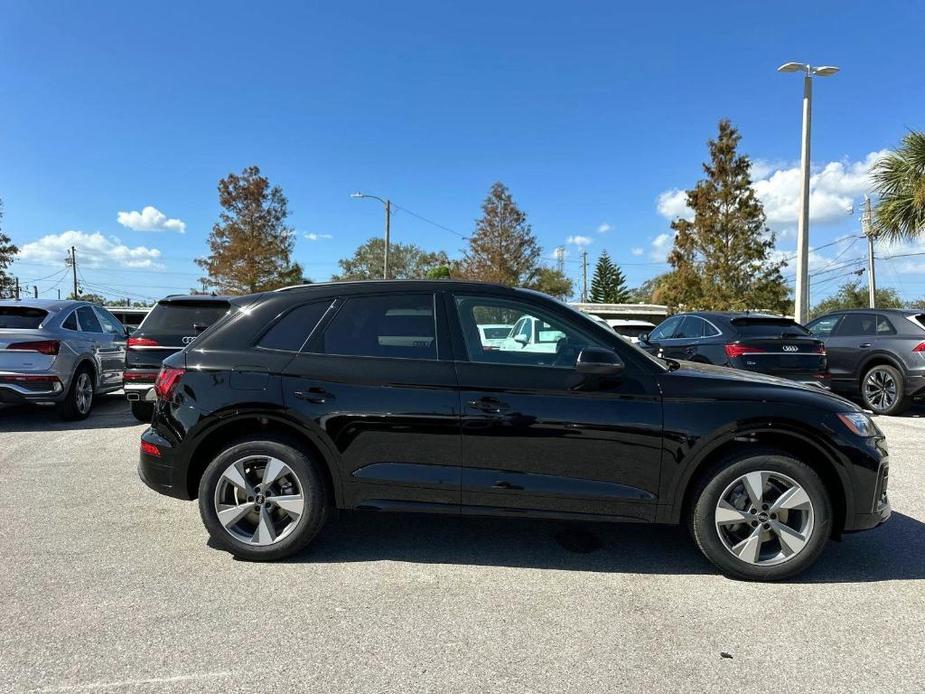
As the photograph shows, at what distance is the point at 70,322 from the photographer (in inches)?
311

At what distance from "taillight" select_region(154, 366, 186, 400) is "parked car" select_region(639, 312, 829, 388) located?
5888 millimetres

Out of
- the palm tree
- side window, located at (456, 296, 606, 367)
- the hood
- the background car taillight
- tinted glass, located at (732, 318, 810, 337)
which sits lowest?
the hood

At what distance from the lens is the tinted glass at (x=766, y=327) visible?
Result: 770 cm

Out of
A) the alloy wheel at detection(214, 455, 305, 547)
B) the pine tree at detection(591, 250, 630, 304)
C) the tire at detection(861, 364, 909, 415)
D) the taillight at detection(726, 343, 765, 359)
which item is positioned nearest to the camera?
the alloy wheel at detection(214, 455, 305, 547)

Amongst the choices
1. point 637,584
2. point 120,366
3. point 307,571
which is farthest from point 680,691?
point 120,366

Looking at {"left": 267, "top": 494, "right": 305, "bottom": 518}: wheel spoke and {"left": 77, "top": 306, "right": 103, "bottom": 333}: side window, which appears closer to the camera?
{"left": 267, "top": 494, "right": 305, "bottom": 518}: wheel spoke

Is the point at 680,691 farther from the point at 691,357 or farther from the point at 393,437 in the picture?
the point at 691,357

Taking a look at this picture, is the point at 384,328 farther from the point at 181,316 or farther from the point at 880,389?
the point at 880,389

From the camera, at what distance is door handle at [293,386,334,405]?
337 centimetres

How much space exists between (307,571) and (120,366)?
758cm

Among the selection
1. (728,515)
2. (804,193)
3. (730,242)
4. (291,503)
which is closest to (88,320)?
(291,503)

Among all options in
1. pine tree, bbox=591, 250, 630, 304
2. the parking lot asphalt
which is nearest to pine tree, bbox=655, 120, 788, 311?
the parking lot asphalt

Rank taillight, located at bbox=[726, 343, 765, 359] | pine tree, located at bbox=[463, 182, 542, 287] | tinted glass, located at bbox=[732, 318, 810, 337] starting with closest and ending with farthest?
taillight, located at bbox=[726, 343, 765, 359]
tinted glass, located at bbox=[732, 318, 810, 337]
pine tree, located at bbox=[463, 182, 542, 287]

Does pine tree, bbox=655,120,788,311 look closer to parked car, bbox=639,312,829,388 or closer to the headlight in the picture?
parked car, bbox=639,312,829,388
